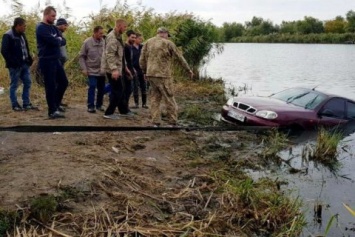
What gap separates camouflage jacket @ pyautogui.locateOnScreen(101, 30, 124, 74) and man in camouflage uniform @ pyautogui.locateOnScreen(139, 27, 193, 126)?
0.57m

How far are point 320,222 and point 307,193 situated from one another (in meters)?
1.12

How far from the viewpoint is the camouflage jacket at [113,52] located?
8.92m

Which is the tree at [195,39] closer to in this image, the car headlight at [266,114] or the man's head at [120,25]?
the car headlight at [266,114]

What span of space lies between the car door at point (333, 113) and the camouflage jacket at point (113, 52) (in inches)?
193

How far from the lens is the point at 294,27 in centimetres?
8712

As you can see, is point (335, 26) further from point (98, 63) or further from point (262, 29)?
point (98, 63)

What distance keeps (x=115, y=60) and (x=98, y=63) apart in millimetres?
955

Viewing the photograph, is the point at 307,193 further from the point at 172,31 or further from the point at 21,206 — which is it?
the point at 172,31

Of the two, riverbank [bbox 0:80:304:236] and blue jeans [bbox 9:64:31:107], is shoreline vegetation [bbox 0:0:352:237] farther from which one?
blue jeans [bbox 9:64:31:107]

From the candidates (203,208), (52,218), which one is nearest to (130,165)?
(203,208)

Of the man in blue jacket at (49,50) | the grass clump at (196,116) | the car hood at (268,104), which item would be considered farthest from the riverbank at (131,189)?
the grass clump at (196,116)

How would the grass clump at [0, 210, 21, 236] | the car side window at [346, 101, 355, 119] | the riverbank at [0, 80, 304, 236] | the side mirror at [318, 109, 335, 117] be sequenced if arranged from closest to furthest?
the grass clump at [0, 210, 21, 236] → the riverbank at [0, 80, 304, 236] → the side mirror at [318, 109, 335, 117] → the car side window at [346, 101, 355, 119]

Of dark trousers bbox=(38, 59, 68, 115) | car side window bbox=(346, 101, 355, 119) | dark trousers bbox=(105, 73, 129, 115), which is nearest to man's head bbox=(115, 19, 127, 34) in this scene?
dark trousers bbox=(105, 73, 129, 115)

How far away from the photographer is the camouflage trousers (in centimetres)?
938
